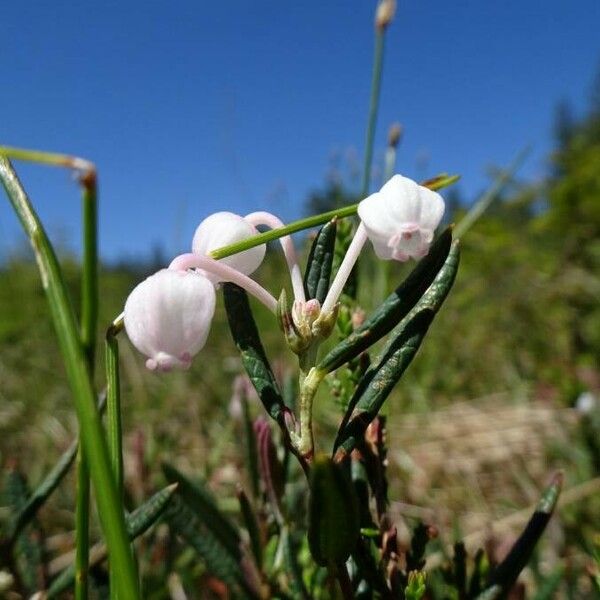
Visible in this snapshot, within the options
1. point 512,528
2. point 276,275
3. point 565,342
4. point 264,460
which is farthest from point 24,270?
point 264,460

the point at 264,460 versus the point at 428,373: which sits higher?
the point at 428,373

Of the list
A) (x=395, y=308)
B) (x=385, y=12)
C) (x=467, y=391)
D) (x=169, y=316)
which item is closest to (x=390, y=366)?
(x=395, y=308)

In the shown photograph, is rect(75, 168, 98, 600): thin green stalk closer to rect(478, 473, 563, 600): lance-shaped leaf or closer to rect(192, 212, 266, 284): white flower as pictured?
rect(192, 212, 266, 284): white flower

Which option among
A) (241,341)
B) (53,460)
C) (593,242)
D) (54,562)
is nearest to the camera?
(241,341)

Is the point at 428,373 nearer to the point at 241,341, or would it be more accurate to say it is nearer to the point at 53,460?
the point at 53,460

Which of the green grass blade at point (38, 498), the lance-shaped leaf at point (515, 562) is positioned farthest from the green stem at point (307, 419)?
the green grass blade at point (38, 498)

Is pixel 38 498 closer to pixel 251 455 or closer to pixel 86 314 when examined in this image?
pixel 251 455
